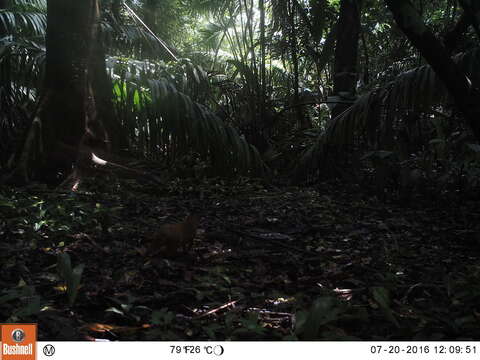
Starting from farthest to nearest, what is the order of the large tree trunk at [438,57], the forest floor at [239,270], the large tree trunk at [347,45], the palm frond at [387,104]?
the large tree trunk at [347,45] < the palm frond at [387,104] < the large tree trunk at [438,57] < the forest floor at [239,270]

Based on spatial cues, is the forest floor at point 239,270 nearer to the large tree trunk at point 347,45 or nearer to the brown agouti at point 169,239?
the brown agouti at point 169,239

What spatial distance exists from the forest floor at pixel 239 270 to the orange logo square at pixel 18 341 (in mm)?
96

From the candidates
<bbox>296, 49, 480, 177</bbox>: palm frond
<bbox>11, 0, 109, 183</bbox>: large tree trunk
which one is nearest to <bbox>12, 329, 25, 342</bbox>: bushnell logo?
<bbox>11, 0, 109, 183</bbox>: large tree trunk

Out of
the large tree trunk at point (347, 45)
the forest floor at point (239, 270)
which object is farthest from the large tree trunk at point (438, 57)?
the large tree trunk at point (347, 45)

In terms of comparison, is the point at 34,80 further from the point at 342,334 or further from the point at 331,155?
the point at 342,334

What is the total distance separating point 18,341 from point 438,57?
1748 mm

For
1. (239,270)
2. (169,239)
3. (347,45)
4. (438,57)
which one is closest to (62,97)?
(169,239)

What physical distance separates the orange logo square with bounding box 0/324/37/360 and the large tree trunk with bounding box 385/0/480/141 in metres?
1.68

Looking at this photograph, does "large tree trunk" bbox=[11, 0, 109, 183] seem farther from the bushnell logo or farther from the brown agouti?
the bushnell logo

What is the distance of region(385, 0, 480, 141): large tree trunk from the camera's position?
1.94 meters

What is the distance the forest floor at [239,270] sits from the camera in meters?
1.38

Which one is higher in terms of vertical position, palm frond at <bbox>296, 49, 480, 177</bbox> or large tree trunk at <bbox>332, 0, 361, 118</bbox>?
large tree trunk at <bbox>332, 0, 361, 118</bbox>

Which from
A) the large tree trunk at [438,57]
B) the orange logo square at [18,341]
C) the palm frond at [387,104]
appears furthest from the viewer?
the palm frond at [387,104]

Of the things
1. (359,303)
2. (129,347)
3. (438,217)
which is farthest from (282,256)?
(438,217)
